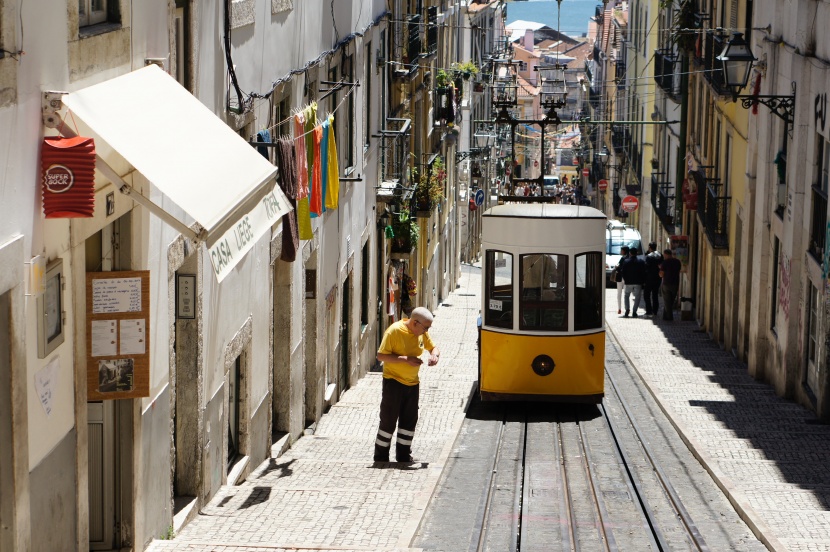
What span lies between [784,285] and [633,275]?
9389 mm

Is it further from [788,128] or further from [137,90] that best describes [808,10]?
[137,90]

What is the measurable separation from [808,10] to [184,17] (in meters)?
9.47

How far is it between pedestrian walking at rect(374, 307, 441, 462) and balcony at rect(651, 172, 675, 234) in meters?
23.6

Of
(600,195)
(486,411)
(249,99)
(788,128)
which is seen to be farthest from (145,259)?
(600,195)

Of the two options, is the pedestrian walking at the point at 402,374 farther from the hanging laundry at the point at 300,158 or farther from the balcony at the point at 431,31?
the balcony at the point at 431,31

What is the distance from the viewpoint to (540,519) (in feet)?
33.4

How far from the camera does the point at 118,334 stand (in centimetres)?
741

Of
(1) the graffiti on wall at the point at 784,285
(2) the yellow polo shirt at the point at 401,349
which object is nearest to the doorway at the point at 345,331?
(1) the graffiti on wall at the point at 784,285

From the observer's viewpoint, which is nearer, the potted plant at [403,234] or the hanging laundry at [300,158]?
the hanging laundry at [300,158]

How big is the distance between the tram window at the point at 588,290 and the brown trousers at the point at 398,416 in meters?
3.77

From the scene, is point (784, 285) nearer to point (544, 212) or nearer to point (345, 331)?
point (544, 212)

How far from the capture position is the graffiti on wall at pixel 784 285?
17484 millimetres

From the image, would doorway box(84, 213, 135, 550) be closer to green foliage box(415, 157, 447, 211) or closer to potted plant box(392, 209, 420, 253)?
potted plant box(392, 209, 420, 253)

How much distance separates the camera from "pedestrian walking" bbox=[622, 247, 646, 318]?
88.5 ft
